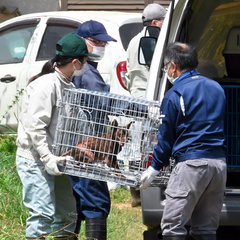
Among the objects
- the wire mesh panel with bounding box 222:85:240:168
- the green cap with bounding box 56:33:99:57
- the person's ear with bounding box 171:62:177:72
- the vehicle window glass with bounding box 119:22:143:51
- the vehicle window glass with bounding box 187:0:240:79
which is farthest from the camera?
the vehicle window glass with bounding box 119:22:143:51

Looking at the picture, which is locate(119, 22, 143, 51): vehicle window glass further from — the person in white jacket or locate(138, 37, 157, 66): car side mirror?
the person in white jacket

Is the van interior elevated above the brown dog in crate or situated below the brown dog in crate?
above

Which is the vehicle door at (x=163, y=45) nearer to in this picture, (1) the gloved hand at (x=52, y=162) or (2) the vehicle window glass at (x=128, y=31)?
(1) the gloved hand at (x=52, y=162)

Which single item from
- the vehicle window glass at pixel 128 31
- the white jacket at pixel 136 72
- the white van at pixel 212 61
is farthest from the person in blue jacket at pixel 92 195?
the vehicle window glass at pixel 128 31

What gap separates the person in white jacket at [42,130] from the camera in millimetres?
4770

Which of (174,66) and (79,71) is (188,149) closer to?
(174,66)

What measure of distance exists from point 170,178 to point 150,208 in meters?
0.40

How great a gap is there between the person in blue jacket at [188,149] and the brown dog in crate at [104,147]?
0.23m

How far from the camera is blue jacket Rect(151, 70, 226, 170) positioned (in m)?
4.58

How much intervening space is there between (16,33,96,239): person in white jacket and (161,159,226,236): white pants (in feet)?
2.83

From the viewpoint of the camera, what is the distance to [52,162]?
15.1 ft

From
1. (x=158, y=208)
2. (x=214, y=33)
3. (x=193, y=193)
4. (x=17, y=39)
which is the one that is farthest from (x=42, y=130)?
(x=17, y=39)

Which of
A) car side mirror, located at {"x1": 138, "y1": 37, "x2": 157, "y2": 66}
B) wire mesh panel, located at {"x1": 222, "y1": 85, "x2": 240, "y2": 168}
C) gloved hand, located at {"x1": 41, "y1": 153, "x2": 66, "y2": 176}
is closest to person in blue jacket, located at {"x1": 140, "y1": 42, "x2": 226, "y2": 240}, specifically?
gloved hand, located at {"x1": 41, "y1": 153, "x2": 66, "y2": 176}

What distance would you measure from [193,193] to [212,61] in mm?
2291
